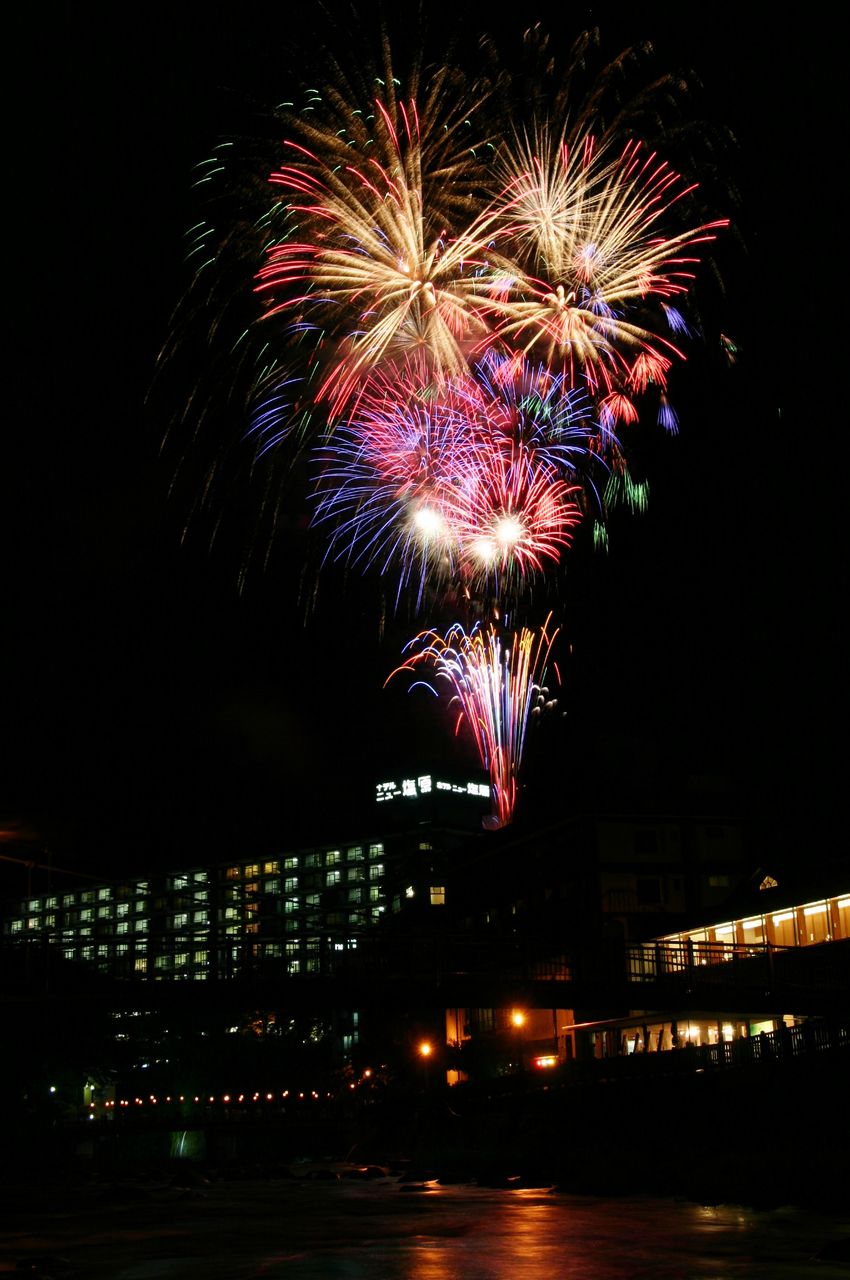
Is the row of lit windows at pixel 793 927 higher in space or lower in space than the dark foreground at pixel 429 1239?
higher

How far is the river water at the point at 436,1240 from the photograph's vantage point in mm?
16078

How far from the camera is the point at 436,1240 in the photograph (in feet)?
66.9

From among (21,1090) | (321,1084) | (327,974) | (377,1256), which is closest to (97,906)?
(321,1084)

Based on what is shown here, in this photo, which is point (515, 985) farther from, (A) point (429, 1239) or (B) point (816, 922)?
(B) point (816, 922)

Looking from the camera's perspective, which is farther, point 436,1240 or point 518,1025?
point 518,1025

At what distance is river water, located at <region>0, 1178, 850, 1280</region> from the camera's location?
16.1 m

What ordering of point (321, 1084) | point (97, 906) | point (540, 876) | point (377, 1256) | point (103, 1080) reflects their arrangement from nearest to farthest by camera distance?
1. point (377, 1256)
2. point (540, 876)
3. point (103, 1080)
4. point (321, 1084)
5. point (97, 906)

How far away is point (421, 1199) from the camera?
29203 mm

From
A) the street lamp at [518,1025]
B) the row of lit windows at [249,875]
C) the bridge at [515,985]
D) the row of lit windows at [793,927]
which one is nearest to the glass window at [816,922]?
the row of lit windows at [793,927]

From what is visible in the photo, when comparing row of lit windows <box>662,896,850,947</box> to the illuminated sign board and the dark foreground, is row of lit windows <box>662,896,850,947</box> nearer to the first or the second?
the dark foreground

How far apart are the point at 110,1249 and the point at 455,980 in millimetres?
10884

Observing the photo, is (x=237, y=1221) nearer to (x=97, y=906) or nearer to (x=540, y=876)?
(x=540, y=876)

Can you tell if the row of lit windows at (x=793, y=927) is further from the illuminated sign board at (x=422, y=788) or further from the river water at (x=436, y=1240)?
the illuminated sign board at (x=422, y=788)

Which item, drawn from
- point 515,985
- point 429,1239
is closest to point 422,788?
point 515,985
